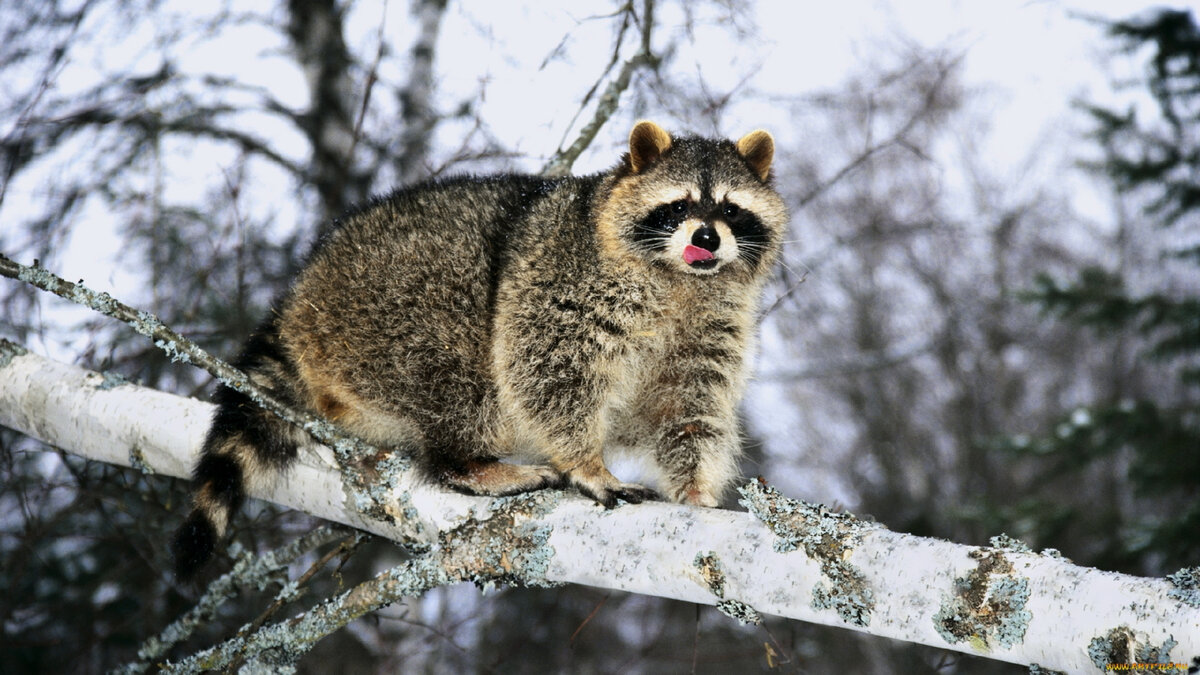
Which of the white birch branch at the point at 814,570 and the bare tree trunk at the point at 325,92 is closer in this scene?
the white birch branch at the point at 814,570

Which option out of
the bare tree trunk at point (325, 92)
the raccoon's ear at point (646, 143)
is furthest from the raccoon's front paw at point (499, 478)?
the bare tree trunk at point (325, 92)

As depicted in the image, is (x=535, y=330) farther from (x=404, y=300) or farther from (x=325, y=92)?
(x=325, y=92)

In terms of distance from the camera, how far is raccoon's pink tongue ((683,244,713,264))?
10.6 ft

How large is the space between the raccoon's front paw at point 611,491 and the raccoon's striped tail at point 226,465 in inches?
41.7

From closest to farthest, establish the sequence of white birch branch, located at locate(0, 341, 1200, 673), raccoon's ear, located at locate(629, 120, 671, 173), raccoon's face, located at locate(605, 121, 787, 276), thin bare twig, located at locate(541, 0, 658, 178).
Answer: white birch branch, located at locate(0, 341, 1200, 673) → raccoon's face, located at locate(605, 121, 787, 276) → raccoon's ear, located at locate(629, 120, 671, 173) → thin bare twig, located at locate(541, 0, 658, 178)

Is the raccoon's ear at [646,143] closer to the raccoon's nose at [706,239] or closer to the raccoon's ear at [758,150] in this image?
the raccoon's ear at [758,150]

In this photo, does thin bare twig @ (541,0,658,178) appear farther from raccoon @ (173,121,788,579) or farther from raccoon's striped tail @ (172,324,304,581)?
raccoon's striped tail @ (172,324,304,581)

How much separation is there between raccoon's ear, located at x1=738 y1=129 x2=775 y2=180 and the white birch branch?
1645 millimetres

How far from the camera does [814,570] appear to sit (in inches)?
87.0

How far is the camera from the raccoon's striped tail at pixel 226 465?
2971 millimetres

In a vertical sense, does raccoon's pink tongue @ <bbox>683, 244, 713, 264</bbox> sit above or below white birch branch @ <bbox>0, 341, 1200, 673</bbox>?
above

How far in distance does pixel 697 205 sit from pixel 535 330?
771 mm

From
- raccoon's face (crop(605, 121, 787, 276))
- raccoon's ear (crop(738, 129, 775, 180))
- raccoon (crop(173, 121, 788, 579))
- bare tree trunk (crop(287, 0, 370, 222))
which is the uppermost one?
bare tree trunk (crop(287, 0, 370, 222))

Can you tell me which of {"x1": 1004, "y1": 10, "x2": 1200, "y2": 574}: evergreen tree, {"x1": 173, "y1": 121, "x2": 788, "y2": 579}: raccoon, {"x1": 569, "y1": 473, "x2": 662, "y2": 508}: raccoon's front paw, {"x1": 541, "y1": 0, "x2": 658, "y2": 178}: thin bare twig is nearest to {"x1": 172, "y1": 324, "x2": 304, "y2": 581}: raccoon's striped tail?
{"x1": 173, "y1": 121, "x2": 788, "y2": 579}: raccoon
